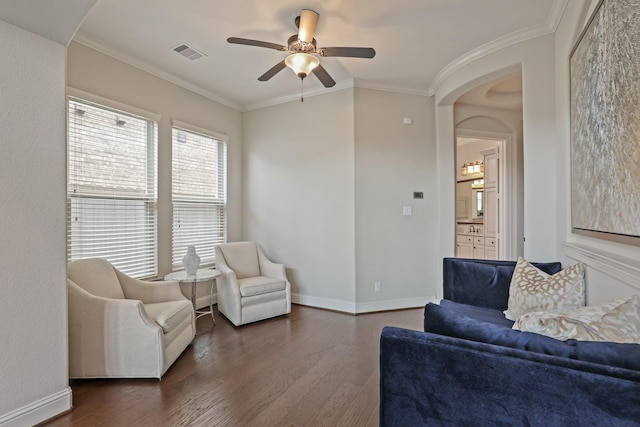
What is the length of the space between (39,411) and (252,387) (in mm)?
1229

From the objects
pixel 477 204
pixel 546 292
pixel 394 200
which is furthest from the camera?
pixel 477 204

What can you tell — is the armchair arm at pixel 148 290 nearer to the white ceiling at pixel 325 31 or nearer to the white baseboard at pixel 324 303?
the white baseboard at pixel 324 303

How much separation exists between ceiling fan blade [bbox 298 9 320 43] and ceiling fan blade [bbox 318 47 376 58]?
16cm

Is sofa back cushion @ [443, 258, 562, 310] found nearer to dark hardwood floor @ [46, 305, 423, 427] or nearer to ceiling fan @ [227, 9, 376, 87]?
dark hardwood floor @ [46, 305, 423, 427]

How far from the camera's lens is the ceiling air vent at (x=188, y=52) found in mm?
2990

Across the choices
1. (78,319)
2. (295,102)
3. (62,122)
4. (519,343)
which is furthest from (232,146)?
(519,343)

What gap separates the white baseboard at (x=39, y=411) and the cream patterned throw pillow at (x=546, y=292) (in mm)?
2946

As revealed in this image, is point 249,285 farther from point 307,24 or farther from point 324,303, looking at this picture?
point 307,24

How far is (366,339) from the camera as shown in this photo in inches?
119

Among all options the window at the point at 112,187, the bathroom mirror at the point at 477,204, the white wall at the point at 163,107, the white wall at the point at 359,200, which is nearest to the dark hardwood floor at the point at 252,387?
the white wall at the point at 359,200

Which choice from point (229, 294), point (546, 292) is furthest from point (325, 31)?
point (229, 294)

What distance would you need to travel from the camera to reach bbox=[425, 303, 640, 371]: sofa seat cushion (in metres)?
0.93

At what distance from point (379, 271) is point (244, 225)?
2105 millimetres

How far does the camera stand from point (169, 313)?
246 cm
